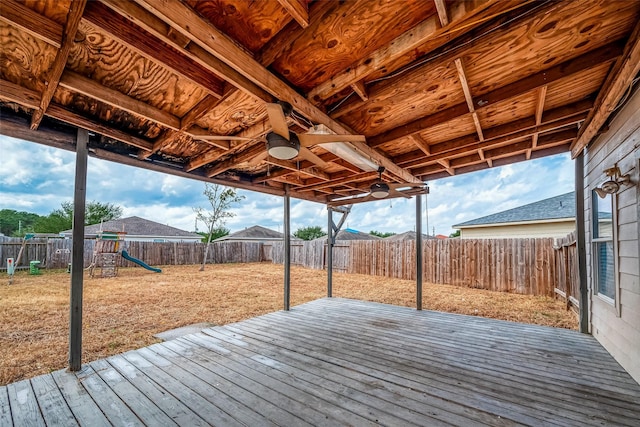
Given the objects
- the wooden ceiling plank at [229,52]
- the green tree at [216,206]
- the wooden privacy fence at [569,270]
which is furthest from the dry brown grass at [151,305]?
the green tree at [216,206]

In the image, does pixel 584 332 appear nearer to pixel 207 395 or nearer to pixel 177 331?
pixel 207 395

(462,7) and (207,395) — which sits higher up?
(462,7)

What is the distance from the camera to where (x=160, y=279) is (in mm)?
8836

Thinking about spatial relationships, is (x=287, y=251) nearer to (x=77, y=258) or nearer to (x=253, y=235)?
(x=77, y=258)

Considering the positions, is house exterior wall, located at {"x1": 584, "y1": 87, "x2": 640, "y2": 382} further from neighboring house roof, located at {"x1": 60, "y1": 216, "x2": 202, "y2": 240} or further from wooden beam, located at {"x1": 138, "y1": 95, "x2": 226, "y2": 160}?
neighboring house roof, located at {"x1": 60, "y1": 216, "x2": 202, "y2": 240}

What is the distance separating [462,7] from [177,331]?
4612 millimetres

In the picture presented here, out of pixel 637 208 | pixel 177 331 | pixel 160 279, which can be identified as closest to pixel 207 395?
pixel 177 331

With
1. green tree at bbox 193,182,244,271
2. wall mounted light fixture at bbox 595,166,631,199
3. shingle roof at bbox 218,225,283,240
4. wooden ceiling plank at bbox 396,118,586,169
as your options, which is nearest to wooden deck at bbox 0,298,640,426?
wall mounted light fixture at bbox 595,166,631,199

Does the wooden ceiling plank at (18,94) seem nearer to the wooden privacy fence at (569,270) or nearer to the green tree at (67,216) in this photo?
the wooden privacy fence at (569,270)

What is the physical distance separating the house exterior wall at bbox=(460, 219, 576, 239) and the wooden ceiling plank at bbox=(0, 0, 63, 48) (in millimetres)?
11809

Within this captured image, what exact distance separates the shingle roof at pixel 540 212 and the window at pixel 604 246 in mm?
6998

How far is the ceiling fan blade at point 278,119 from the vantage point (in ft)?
5.33

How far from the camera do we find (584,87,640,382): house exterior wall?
214 cm

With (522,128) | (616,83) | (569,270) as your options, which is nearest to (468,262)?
(569,270)
